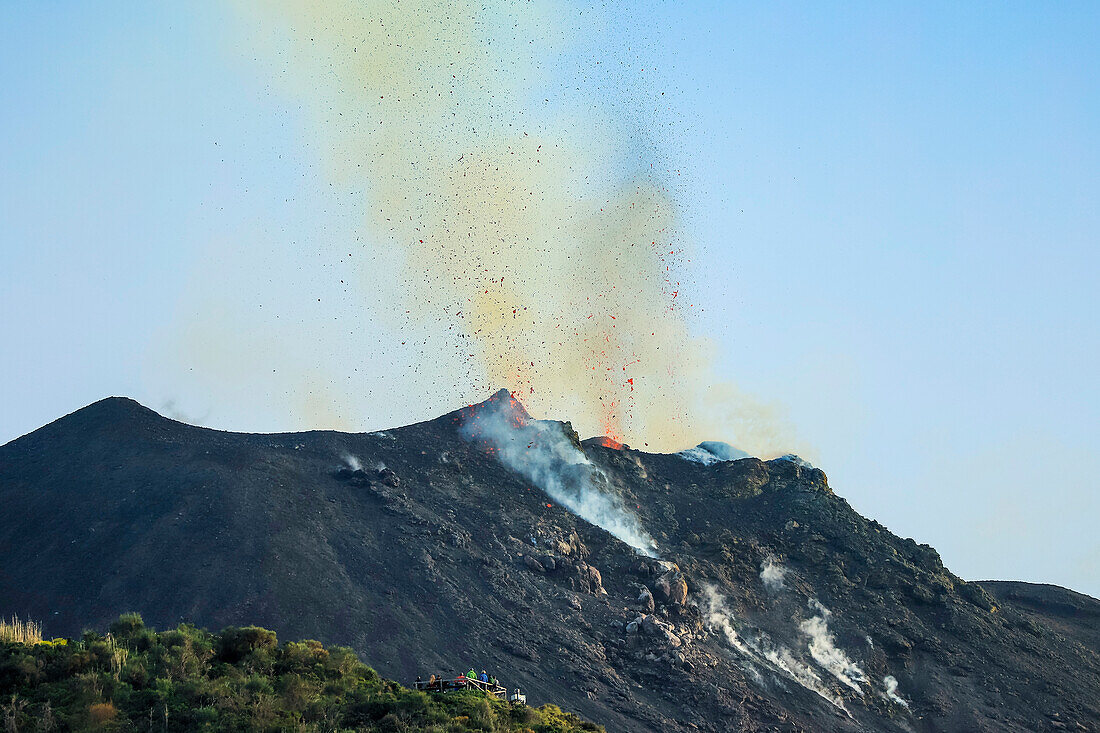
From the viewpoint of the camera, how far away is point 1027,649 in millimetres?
106062

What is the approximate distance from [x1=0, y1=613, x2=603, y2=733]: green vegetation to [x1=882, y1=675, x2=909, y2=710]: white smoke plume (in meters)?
57.2

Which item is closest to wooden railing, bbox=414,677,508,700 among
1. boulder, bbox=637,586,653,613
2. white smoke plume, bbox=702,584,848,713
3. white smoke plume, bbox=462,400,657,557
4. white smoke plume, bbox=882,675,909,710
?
boulder, bbox=637,586,653,613

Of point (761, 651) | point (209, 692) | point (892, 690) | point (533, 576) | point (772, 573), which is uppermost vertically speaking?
point (772, 573)

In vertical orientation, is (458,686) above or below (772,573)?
below

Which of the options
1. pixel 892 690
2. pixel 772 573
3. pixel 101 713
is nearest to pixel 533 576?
pixel 772 573

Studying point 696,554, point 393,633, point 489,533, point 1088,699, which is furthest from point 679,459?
point 393,633

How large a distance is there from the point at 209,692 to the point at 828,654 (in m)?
72.1

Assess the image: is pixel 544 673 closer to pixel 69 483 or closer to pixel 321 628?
pixel 321 628

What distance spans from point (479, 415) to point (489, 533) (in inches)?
1096

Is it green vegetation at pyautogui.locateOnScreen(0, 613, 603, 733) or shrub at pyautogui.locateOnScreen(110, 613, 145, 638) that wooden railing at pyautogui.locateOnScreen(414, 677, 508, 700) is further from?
shrub at pyautogui.locateOnScreen(110, 613, 145, 638)

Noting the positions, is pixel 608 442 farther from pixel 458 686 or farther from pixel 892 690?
pixel 458 686

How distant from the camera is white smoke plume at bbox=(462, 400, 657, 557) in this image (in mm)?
110938

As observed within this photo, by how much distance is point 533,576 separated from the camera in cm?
9294

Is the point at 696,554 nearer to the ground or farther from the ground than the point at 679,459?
nearer to the ground
